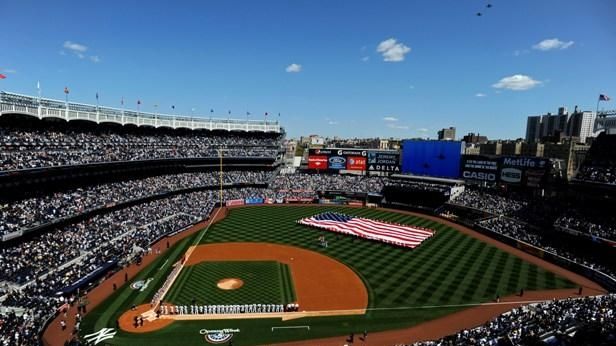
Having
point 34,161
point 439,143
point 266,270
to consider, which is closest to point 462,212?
point 439,143

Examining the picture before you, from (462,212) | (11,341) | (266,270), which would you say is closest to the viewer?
(11,341)

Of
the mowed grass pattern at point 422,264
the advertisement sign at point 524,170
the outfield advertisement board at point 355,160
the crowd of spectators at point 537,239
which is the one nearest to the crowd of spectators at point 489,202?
the crowd of spectators at point 537,239

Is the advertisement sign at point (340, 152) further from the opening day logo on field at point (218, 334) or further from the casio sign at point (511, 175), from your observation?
the opening day logo on field at point (218, 334)

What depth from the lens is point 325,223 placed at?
2029 inches

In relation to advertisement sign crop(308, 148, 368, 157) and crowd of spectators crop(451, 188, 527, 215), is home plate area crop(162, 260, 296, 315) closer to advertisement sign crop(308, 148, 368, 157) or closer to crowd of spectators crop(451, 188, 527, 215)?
crowd of spectators crop(451, 188, 527, 215)

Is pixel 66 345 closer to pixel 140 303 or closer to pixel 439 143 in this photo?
pixel 140 303

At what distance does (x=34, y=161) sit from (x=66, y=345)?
25.5 m

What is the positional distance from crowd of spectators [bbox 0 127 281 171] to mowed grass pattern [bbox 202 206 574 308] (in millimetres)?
18634

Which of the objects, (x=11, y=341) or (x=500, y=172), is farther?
(x=500, y=172)

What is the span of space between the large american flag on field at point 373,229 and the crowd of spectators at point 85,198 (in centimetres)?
2456

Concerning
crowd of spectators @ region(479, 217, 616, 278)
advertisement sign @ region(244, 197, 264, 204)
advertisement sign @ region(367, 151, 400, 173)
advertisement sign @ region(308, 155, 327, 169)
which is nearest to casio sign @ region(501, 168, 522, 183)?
crowd of spectators @ region(479, 217, 616, 278)

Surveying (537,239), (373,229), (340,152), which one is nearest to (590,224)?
(537,239)

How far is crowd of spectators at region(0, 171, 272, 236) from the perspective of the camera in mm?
33344

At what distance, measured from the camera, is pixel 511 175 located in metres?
57.2
